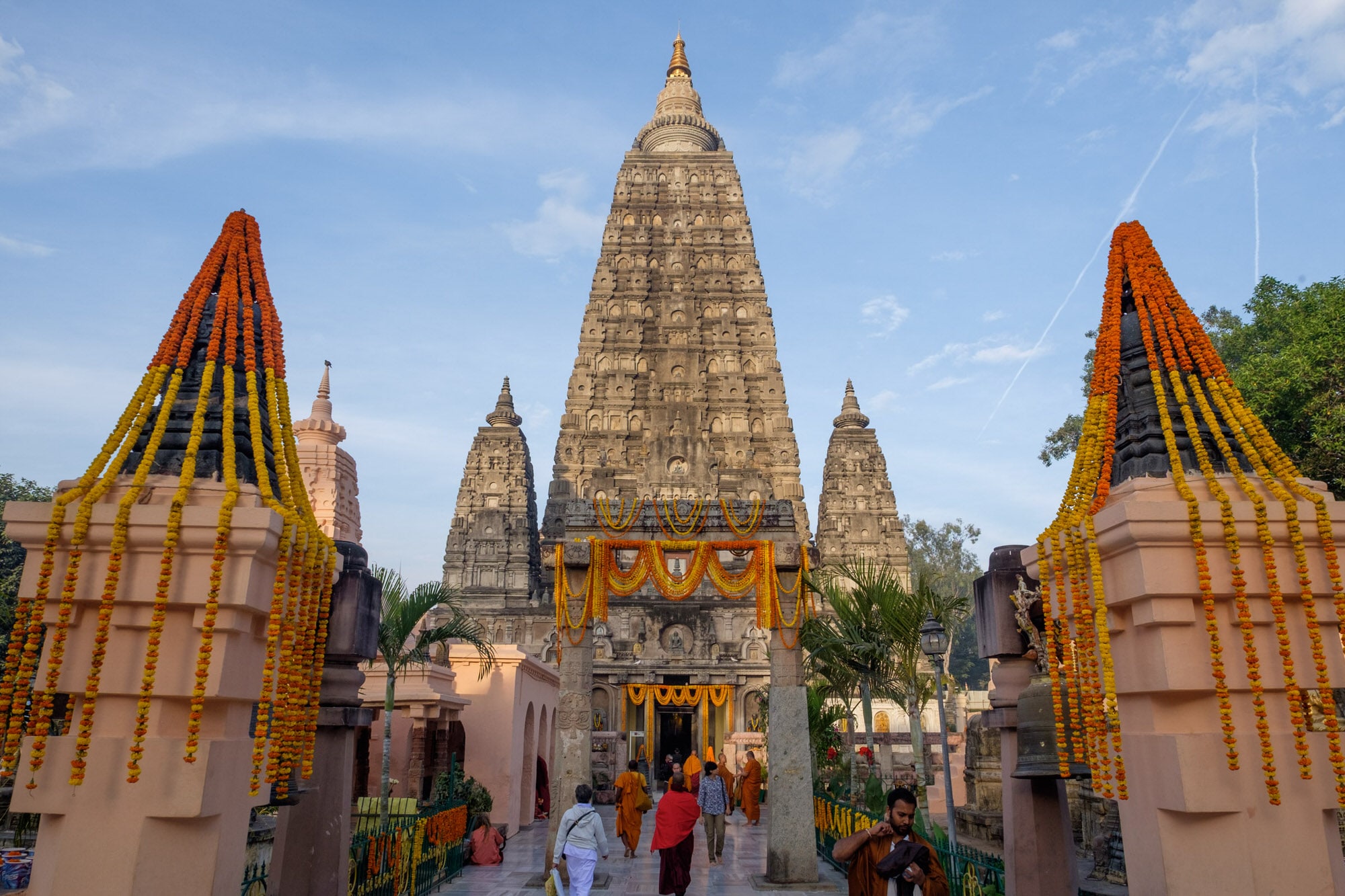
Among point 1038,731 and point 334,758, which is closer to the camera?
point 1038,731

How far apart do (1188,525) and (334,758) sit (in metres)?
5.93

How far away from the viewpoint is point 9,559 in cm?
2262

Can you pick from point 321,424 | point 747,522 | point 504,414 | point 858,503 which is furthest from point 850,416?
point 747,522

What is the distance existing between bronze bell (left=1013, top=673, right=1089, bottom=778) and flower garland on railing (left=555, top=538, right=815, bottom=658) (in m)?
6.30

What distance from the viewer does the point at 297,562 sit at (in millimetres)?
5082

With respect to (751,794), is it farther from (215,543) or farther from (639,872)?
(215,543)

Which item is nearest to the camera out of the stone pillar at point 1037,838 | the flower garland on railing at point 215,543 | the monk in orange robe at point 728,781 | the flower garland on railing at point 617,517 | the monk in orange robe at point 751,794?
the flower garland on railing at point 215,543

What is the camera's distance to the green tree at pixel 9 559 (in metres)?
18.5

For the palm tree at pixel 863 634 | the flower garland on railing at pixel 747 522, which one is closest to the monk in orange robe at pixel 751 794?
the palm tree at pixel 863 634

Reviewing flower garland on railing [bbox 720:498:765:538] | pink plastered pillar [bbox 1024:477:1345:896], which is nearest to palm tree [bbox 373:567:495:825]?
flower garland on railing [bbox 720:498:765:538]

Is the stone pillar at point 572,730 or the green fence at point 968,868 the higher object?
the stone pillar at point 572,730

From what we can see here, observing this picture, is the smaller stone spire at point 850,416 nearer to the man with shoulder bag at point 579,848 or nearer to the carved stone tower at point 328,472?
the carved stone tower at point 328,472

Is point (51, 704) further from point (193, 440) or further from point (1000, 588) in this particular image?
point (1000, 588)

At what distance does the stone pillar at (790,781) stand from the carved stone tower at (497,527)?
33180 millimetres
